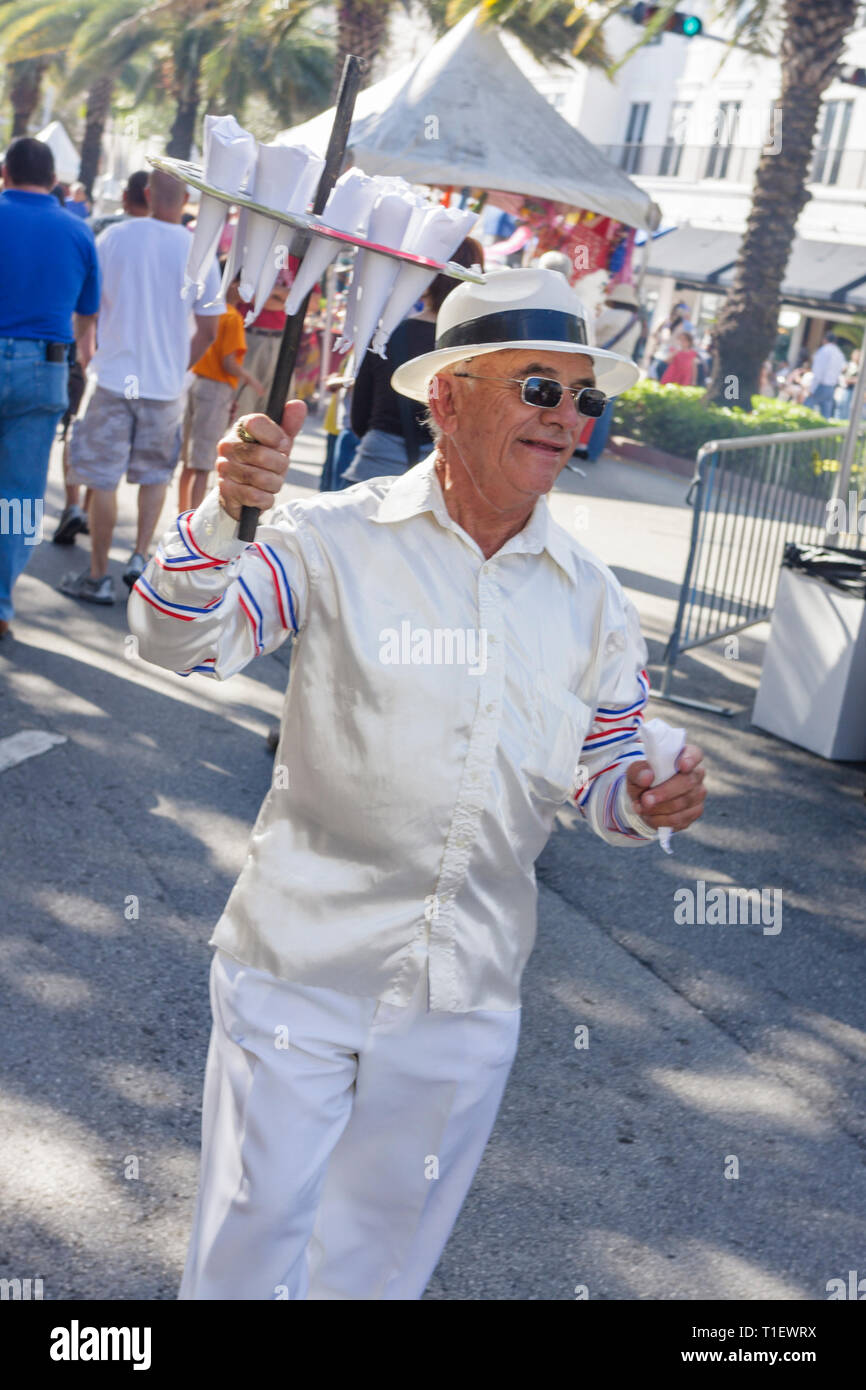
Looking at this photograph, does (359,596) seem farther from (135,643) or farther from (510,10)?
(510,10)

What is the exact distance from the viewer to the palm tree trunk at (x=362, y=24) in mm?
19578

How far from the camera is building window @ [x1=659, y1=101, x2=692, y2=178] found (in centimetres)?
4641

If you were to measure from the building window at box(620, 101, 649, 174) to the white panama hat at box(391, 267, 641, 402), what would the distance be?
49.3m

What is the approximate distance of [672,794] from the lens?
8.53ft

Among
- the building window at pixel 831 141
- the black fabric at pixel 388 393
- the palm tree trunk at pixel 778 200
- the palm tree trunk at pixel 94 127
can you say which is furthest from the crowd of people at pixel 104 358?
the building window at pixel 831 141

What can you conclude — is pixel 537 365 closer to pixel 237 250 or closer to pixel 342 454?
pixel 237 250

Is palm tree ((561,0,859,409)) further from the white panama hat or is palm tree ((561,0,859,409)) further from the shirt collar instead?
the shirt collar

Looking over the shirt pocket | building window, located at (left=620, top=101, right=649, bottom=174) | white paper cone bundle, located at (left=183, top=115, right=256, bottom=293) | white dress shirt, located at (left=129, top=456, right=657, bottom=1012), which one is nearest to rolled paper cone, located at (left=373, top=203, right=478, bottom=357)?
white paper cone bundle, located at (left=183, top=115, right=256, bottom=293)

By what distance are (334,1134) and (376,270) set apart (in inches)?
52.4

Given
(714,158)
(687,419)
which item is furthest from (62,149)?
(714,158)

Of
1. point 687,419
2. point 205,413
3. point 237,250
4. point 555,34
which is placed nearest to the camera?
point 237,250

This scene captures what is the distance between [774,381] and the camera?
103 ft

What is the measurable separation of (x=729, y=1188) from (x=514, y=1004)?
162 cm
